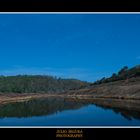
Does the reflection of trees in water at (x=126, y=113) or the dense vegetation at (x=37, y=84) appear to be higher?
the dense vegetation at (x=37, y=84)

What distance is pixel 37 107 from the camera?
3.34 metres

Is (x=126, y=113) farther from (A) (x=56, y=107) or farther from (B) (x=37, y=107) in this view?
(B) (x=37, y=107)

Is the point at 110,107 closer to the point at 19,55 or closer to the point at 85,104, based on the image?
the point at 85,104

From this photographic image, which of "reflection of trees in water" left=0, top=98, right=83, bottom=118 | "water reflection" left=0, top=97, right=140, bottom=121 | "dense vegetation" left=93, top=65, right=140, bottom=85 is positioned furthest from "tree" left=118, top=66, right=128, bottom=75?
"reflection of trees in water" left=0, top=98, right=83, bottom=118

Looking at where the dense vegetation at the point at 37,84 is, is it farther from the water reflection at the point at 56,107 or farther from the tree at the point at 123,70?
the tree at the point at 123,70

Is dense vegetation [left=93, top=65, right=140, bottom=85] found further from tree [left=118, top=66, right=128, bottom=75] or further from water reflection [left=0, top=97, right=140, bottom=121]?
water reflection [left=0, top=97, right=140, bottom=121]

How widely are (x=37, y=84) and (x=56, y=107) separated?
0.28m

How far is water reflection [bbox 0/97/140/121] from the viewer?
126 inches

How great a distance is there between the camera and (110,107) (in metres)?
3.31

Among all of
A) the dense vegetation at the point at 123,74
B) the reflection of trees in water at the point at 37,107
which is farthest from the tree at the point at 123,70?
the reflection of trees in water at the point at 37,107

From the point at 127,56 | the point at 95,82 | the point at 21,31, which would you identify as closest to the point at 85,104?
the point at 95,82

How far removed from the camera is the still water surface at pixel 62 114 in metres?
3.15

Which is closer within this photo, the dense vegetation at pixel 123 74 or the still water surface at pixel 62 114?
the still water surface at pixel 62 114

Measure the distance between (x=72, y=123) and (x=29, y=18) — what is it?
68 centimetres
